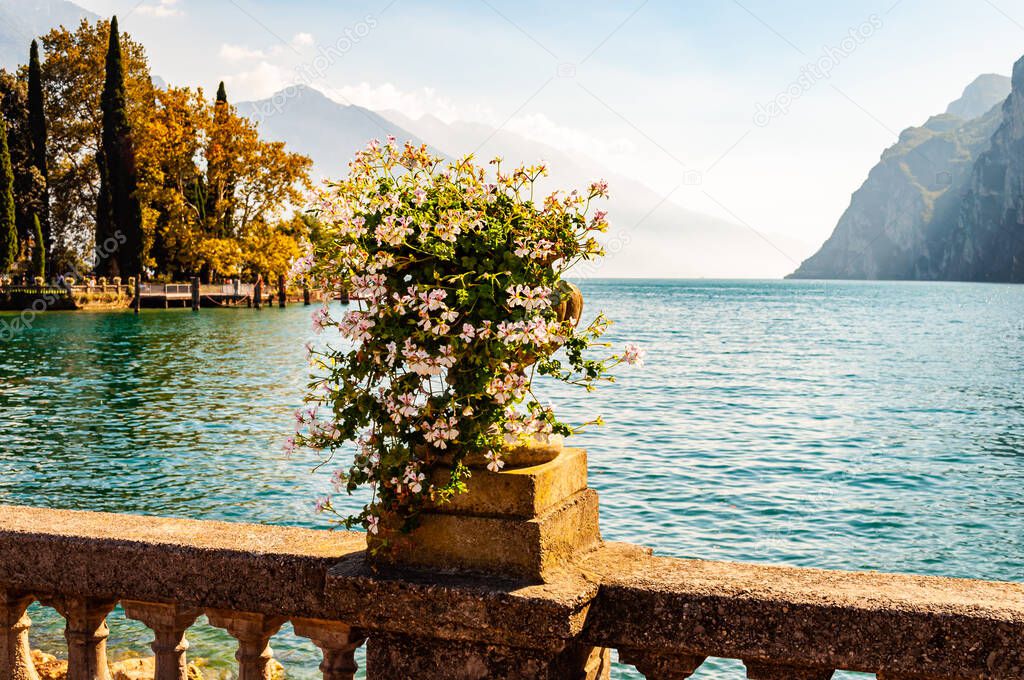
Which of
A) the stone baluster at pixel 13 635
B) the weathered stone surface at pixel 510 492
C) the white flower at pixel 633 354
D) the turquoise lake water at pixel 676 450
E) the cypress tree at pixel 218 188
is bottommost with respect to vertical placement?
the turquoise lake water at pixel 676 450

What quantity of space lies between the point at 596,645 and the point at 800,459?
18222 mm

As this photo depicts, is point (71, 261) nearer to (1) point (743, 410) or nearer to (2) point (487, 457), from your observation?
(1) point (743, 410)

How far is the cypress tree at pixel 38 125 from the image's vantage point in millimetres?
54156

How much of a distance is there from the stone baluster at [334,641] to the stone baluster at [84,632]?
2.49 feet

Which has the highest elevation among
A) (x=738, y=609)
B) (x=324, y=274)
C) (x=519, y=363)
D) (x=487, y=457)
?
(x=324, y=274)

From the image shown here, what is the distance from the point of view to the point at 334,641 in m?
3.07

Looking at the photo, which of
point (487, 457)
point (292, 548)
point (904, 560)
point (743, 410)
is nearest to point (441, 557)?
point (487, 457)

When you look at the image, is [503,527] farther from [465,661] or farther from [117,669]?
[117,669]

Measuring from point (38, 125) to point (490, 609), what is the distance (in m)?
60.8

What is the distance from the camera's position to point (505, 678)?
2.76m

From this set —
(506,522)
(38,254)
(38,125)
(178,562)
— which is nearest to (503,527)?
(506,522)

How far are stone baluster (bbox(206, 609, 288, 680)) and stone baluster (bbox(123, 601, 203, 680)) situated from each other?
0.12 meters

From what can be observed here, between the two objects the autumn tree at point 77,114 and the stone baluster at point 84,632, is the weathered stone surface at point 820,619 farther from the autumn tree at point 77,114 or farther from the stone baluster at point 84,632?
the autumn tree at point 77,114

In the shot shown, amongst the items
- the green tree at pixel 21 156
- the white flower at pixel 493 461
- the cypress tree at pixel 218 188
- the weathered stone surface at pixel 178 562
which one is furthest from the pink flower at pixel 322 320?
the cypress tree at pixel 218 188
